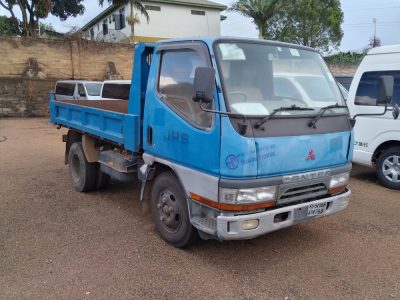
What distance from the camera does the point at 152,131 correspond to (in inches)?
169

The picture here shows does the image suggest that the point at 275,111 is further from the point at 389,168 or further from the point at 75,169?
the point at 75,169

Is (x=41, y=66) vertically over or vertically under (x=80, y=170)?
over

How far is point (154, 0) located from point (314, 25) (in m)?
14.0

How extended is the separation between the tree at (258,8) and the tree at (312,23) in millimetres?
4334

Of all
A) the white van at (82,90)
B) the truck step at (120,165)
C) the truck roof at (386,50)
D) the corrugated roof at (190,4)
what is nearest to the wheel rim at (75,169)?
the truck step at (120,165)

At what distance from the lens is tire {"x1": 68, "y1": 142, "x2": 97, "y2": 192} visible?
20.1ft

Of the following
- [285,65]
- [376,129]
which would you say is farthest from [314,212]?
[376,129]

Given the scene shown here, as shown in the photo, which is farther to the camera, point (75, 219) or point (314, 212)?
point (75, 219)

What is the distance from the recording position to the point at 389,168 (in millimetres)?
6590

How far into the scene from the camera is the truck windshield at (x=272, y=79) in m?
3.56

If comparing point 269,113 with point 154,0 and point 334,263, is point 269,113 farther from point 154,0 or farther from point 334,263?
point 154,0

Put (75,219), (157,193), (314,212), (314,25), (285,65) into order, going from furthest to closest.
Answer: (314,25)
(75,219)
(157,193)
(285,65)
(314,212)

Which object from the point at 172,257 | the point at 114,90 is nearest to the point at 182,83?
the point at 172,257

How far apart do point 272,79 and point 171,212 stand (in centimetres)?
174
